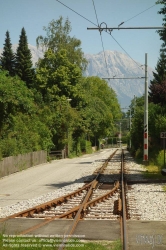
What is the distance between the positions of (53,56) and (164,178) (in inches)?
1559

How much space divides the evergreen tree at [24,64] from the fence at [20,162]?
3540 cm

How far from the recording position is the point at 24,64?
7512 centimetres

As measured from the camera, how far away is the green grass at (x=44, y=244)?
7754 millimetres

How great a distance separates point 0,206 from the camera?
1460cm

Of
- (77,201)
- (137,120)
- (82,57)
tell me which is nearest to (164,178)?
(77,201)

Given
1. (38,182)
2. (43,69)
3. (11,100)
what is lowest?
(38,182)

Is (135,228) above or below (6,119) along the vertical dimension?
below

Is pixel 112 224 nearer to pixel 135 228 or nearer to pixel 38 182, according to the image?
pixel 135 228

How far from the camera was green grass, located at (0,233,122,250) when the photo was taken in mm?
7754

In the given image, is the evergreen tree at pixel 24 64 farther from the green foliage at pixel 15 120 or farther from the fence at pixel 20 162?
the green foliage at pixel 15 120

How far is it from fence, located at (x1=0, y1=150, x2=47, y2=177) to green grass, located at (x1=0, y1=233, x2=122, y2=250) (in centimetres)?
1789

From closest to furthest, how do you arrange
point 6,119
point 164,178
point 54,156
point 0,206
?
point 0,206 → point 164,178 → point 6,119 → point 54,156

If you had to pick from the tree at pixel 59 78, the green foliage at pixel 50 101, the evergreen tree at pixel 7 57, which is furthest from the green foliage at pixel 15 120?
the evergreen tree at pixel 7 57

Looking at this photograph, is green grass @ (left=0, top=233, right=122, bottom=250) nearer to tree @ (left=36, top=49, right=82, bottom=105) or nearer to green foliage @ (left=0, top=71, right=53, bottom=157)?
green foliage @ (left=0, top=71, right=53, bottom=157)
